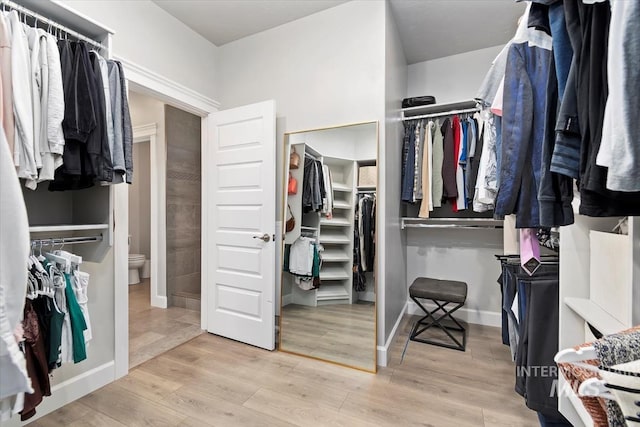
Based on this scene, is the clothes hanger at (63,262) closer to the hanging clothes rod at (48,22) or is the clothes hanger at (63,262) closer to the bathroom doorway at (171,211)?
the hanging clothes rod at (48,22)

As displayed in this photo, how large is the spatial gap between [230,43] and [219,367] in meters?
2.89

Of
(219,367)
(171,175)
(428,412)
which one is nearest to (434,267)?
(428,412)

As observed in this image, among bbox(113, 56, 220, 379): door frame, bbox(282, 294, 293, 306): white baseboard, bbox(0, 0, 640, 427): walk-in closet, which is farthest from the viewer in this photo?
bbox(282, 294, 293, 306): white baseboard

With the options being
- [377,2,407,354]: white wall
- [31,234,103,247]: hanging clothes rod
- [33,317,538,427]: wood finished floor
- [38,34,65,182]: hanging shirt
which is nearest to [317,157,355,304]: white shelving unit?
[377,2,407,354]: white wall

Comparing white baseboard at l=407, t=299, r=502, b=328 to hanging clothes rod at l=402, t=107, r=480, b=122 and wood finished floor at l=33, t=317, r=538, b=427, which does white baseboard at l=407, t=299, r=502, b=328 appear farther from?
hanging clothes rod at l=402, t=107, r=480, b=122

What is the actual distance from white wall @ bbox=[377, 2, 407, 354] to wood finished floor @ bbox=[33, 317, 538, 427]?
15.7 inches

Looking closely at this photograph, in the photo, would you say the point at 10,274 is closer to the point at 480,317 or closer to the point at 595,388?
the point at 595,388

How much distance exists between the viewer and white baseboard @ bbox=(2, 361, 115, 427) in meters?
1.61

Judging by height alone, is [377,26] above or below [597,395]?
above

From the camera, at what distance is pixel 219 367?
83.7 inches

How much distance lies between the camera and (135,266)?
14.1 ft

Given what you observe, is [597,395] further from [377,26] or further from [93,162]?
[377,26]

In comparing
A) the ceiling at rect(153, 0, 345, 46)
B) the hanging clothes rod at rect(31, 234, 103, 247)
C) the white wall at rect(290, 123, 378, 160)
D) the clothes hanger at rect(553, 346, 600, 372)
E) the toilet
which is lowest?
the toilet

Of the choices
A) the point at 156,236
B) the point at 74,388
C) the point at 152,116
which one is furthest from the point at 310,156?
the point at 152,116
